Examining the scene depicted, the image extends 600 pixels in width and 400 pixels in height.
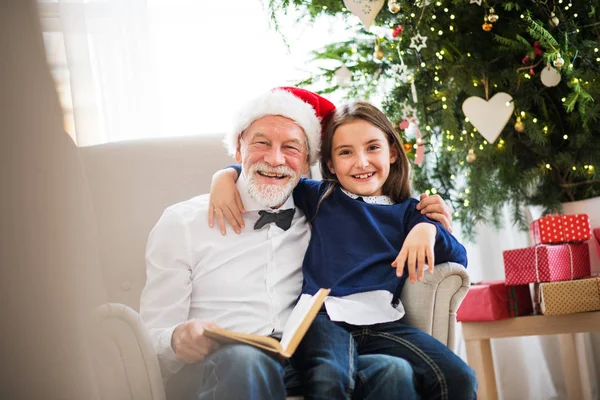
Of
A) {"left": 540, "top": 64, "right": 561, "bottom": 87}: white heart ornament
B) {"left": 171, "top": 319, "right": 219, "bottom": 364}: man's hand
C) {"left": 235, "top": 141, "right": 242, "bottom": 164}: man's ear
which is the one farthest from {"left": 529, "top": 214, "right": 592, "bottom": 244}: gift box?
{"left": 171, "top": 319, "right": 219, "bottom": 364}: man's hand

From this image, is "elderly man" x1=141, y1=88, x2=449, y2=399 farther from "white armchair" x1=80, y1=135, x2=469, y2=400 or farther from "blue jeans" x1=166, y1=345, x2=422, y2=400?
"white armchair" x1=80, y1=135, x2=469, y2=400

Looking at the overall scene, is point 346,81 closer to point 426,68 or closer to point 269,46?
point 426,68

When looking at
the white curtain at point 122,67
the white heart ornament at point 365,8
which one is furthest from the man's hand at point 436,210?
the white curtain at point 122,67

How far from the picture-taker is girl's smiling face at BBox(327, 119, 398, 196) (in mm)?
1768

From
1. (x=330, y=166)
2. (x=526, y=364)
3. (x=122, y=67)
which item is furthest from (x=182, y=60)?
(x=526, y=364)

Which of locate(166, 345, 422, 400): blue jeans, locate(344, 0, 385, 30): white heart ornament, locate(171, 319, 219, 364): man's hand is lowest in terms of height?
locate(166, 345, 422, 400): blue jeans

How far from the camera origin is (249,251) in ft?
5.65

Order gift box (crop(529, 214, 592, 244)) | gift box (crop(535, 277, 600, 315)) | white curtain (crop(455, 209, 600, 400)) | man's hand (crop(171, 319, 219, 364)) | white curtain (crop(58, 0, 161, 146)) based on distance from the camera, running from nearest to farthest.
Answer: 1. man's hand (crop(171, 319, 219, 364))
2. gift box (crop(535, 277, 600, 315))
3. gift box (crop(529, 214, 592, 244))
4. white curtain (crop(58, 0, 161, 146))
5. white curtain (crop(455, 209, 600, 400))

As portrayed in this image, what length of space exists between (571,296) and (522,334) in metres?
0.22

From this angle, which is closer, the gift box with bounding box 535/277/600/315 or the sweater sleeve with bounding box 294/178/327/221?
the sweater sleeve with bounding box 294/178/327/221

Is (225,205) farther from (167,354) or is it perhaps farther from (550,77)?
(550,77)

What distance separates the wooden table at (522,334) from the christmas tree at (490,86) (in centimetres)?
50

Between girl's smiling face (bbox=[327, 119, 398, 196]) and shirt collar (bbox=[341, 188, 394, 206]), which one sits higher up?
girl's smiling face (bbox=[327, 119, 398, 196])

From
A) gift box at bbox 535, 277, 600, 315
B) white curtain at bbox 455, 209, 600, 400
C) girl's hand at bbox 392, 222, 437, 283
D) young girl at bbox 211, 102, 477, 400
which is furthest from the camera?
white curtain at bbox 455, 209, 600, 400
